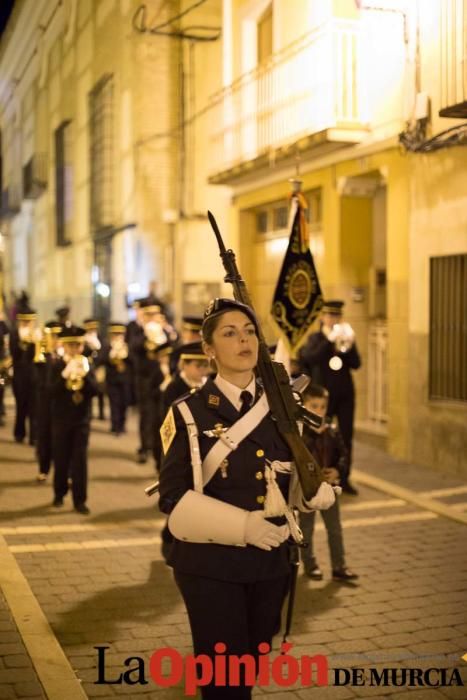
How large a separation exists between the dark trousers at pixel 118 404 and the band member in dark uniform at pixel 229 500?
37.0 ft

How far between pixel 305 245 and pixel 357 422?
5.15 metres

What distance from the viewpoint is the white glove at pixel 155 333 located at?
41.5 feet

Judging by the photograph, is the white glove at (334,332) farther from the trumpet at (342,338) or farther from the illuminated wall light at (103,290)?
the illuminated wall light at (103,290)

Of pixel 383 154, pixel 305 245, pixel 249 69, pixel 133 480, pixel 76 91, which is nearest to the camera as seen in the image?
pixel 305 245

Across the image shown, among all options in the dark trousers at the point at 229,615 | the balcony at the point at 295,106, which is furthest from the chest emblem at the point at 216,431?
the balcony at the point at 295,106

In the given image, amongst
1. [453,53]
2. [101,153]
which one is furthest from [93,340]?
[101,153]

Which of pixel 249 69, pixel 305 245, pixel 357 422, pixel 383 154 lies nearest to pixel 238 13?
pixel 249 69

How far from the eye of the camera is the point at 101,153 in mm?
24156

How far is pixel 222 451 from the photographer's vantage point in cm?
370

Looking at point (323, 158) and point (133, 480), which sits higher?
point (323, 158)

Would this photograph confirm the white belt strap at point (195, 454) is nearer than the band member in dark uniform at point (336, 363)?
Yes

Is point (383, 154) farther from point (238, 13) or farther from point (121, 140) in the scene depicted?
point (121, 140)

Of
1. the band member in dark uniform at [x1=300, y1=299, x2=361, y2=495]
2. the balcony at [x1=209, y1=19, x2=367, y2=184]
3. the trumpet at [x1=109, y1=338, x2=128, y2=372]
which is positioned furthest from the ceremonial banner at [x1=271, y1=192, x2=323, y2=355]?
the trumpet at [x1=109, y1=338, x2=128, y2=372]

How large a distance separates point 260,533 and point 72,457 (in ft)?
19.3
